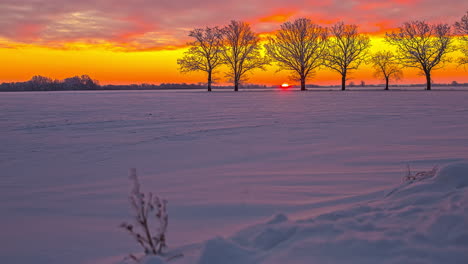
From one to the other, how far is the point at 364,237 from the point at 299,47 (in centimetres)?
4602

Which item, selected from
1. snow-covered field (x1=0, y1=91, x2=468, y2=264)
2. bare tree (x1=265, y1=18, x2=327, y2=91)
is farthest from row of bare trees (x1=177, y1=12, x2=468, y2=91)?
snow-covered field (x1=0, y1=91, x2=468, y2=264)

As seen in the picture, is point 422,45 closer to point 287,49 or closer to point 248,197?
point 287,49

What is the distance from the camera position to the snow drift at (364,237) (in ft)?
7.12

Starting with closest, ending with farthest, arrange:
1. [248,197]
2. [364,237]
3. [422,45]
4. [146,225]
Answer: [146,225], [364,237], [248,197], [422,45]

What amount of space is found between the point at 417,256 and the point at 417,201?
1076 millimetres

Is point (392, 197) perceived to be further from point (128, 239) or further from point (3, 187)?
point (3, 187)

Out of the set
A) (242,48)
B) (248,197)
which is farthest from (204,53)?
(248,197)

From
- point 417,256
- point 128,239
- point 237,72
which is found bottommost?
point 128,239

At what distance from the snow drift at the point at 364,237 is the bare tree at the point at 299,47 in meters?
44.8

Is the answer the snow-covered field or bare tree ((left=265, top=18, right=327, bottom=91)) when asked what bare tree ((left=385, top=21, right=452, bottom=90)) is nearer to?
bare tree ((left=265, top=18, right=327, bottom=91))

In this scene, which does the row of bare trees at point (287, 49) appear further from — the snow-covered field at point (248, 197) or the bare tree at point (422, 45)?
the snow-covered field at point (248, 197)

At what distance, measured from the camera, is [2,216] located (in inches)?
137

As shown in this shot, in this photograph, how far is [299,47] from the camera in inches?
1815

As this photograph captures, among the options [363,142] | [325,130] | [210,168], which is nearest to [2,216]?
[210,168]
